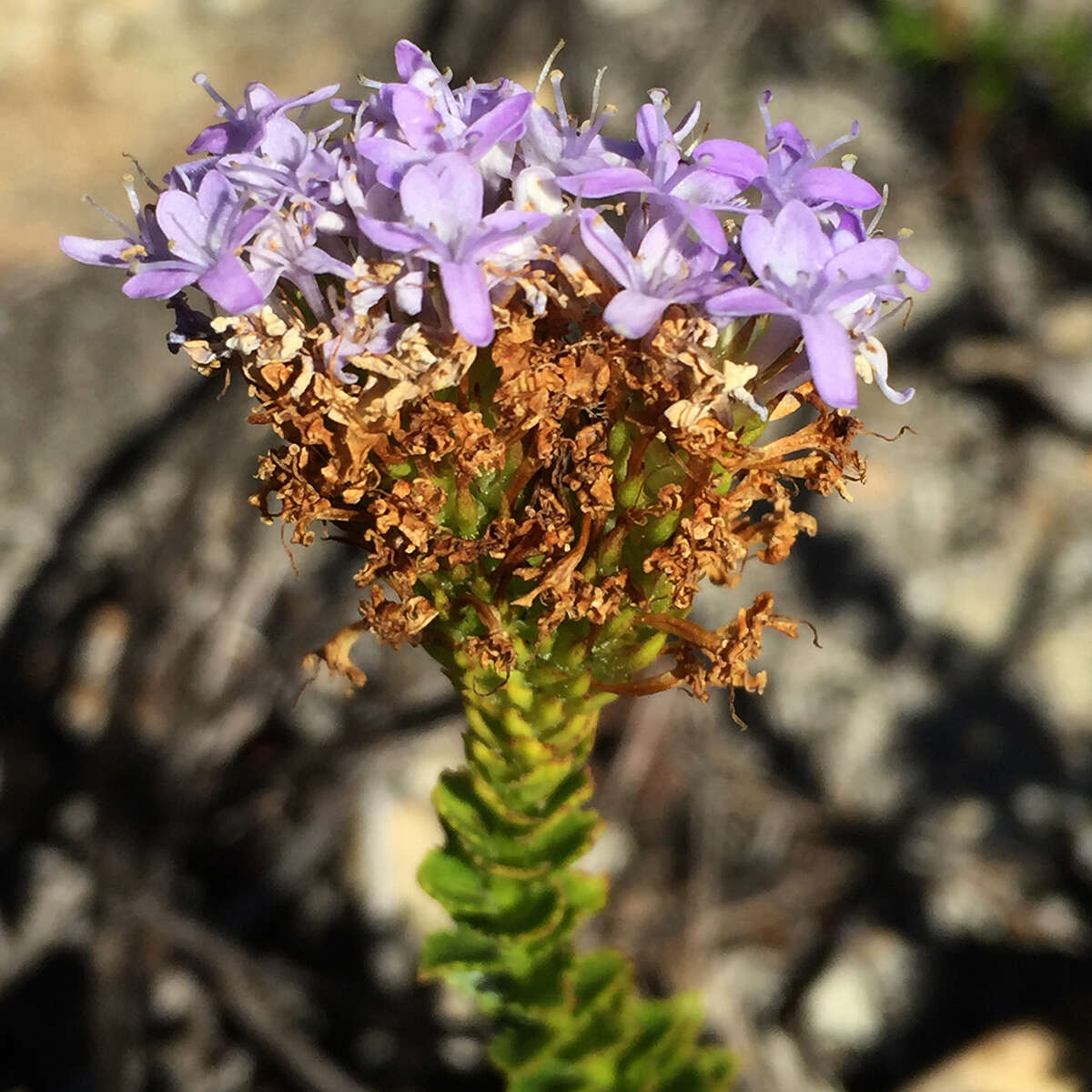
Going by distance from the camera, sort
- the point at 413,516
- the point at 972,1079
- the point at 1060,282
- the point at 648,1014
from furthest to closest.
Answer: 1. the point at 1060,282
2. the point at 972,1079
3. the point at 648,1014
4. the point at 413,516

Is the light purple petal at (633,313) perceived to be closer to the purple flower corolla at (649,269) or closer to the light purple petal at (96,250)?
the purple flower corolla at (649,269)

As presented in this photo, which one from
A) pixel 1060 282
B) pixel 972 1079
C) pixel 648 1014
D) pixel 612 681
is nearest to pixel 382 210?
pixel 612 681

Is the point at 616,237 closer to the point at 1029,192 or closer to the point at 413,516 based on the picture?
the point at 413,516

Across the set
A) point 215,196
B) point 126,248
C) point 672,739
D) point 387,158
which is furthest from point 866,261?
point 672,739

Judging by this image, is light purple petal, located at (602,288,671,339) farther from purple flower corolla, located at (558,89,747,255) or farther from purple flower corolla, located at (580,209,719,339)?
purple flower corolla, located at (558,89,747,255)

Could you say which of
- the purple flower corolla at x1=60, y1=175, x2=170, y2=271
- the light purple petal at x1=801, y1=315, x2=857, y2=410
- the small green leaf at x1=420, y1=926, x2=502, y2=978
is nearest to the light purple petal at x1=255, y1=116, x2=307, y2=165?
the purple flower corolla at x1=60, y1=175, x2=170, y2=271

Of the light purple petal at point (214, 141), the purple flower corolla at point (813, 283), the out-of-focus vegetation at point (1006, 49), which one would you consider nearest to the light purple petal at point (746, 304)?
the purple flower corolla at point (813, 283)

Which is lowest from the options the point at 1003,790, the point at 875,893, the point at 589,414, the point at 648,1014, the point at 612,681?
the point at 648,1014
